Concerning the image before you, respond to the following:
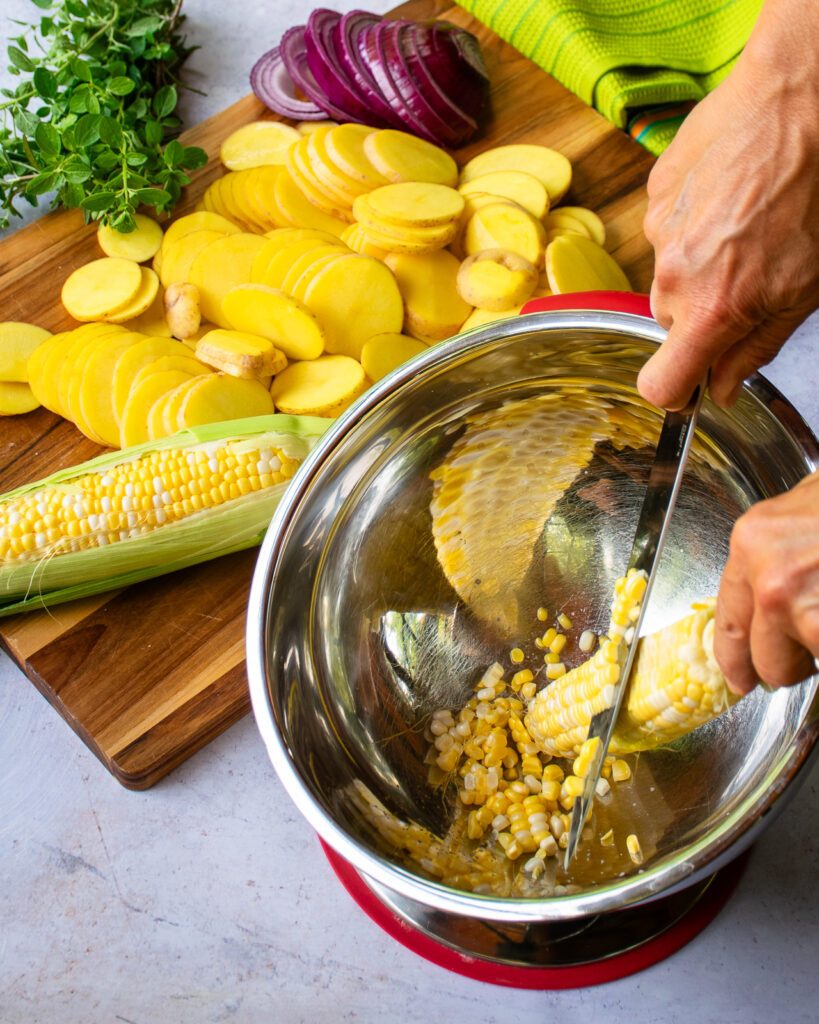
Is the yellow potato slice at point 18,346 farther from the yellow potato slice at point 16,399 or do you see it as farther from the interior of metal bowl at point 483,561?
the interior of metal bowl at point 483,561

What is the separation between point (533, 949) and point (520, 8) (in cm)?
136

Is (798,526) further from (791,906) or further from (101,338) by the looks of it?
(101,338)

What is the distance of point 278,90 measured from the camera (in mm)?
1717

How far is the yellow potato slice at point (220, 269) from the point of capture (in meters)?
1.54

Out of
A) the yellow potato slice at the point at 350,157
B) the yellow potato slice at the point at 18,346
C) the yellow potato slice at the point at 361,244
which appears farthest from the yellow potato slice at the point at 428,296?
the yellow potato slice at the point at 18,346

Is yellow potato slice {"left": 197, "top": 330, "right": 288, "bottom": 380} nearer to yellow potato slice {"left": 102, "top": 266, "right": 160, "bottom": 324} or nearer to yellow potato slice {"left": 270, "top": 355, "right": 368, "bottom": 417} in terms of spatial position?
yellow potato slice {"left": 270, "top": 355, "right": 368, "bottom": 417}

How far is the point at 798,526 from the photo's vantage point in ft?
2.39

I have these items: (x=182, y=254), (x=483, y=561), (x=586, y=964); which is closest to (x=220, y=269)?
(x=182, y=254)

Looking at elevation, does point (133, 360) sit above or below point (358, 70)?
below

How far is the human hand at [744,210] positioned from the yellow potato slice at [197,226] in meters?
0.84

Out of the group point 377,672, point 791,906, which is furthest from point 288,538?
point 791,906

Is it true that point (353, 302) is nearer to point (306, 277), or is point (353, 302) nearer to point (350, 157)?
point (306, 277)

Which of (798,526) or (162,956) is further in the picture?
(162,956)

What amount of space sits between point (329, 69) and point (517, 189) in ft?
1.15
